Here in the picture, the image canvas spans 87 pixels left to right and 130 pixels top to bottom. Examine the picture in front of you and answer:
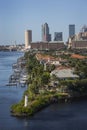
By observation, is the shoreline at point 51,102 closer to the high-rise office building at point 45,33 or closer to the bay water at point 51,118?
the bay water at point 51,118

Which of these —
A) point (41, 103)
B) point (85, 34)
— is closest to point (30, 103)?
point (41, 103)

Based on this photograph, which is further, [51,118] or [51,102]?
[51,102]

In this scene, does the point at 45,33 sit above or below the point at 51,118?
above

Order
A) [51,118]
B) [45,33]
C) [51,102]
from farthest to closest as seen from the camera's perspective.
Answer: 1. [45,33]
2. [51,102]
3. [51,118]

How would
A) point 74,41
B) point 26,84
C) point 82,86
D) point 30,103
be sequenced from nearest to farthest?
point 30,103 → point 82,86 → point 26,84 → point 74,41

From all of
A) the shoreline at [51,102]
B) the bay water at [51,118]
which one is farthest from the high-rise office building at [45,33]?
the bay water at [51,118]

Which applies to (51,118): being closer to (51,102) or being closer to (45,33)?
(51,102)

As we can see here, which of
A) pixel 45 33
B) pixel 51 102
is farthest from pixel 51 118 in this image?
pixel 45 33

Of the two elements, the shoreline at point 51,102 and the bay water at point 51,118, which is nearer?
the bay water at point 51,118

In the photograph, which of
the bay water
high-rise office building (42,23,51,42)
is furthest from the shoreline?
high-rise office building (42,23,51,42)

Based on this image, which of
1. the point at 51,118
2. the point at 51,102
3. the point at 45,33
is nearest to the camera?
the point at 51,118

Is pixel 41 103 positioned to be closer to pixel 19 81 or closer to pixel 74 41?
pixel 19 81
